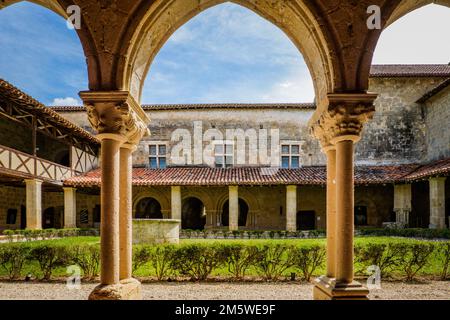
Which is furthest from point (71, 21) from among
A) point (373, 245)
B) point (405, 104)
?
point (405, 104)

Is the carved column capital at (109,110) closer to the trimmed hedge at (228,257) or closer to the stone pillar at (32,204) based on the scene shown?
the trimmed hedge at (228,257)

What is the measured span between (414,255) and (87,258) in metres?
7.41

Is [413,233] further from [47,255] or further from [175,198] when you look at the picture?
[47,255]

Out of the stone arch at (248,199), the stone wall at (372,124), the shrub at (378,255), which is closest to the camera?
the shrub at (378,255)

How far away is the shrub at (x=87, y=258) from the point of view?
24.3ft

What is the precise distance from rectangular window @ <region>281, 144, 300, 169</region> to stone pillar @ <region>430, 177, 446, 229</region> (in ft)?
23.0

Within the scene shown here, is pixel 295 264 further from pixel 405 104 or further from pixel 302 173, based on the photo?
pixel 405 104

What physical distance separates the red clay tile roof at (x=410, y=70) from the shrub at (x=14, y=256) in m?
17.5

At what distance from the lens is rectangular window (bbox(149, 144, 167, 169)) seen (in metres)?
19.1

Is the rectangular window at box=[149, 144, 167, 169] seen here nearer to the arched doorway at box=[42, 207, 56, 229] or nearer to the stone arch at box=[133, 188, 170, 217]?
the stone arch at box=[133, 188, 170, 217]

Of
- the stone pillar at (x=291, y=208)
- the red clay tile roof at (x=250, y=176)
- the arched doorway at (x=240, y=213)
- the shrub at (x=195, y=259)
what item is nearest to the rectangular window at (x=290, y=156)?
the red clay tile roof at (x=250, y=176)

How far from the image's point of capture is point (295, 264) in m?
7.34
